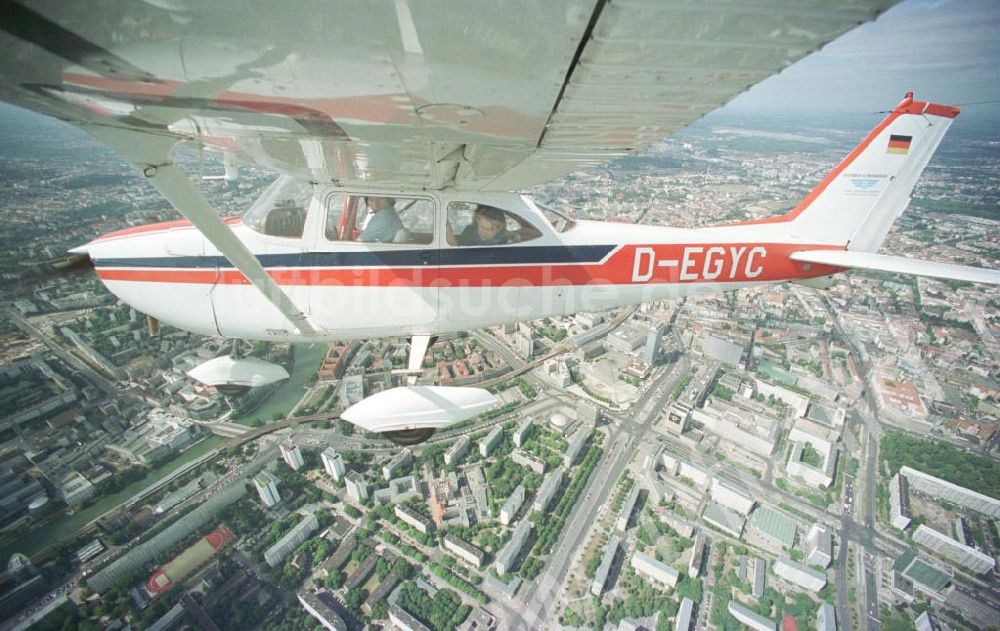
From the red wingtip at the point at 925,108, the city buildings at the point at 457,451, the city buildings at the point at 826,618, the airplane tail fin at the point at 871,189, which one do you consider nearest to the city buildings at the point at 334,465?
the city buildings at the point at 457,451

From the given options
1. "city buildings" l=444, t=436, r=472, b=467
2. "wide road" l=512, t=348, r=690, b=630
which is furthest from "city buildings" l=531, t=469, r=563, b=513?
Answer: "city buildings" l=444, t=436, r=472, b=467

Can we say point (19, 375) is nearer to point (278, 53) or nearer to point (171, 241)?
point (171, 241)

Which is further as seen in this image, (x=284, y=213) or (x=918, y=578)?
(x=918, y=578)

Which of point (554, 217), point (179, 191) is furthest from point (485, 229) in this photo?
point (179, 191)

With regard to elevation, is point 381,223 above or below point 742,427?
above

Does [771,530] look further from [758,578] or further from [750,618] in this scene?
[750,618]
